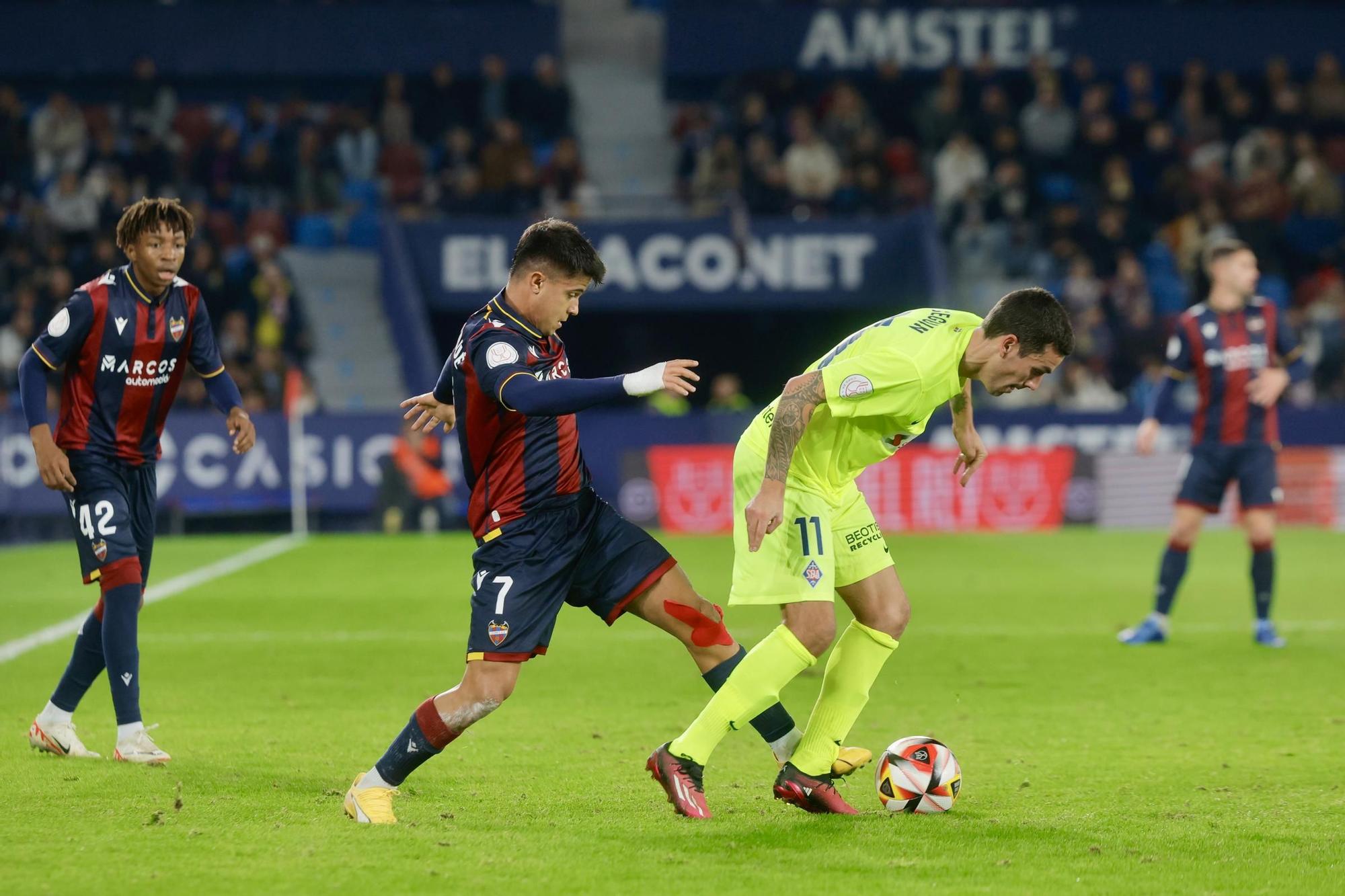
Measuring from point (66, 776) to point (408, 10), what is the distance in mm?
21125

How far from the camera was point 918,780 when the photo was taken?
550 centimetres

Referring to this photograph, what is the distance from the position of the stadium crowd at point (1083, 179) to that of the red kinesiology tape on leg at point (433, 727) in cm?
1687

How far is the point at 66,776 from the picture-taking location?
602 centimetres

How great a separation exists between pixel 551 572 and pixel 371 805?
0.94m

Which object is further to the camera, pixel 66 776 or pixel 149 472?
pixel 149 472

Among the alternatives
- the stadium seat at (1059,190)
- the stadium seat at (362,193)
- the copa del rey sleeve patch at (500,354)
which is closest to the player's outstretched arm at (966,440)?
the copa del rey sleeve patch at (500,354)

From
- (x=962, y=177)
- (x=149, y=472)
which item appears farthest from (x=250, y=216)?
(x=149, y=472)

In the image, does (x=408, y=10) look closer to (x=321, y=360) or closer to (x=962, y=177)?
(x=321, y=360)

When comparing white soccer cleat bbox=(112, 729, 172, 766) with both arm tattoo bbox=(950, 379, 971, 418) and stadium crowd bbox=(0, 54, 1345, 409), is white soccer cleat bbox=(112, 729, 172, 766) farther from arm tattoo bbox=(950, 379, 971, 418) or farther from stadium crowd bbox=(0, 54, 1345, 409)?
stadium crowd bbox=(0, 54, 1345, 409)

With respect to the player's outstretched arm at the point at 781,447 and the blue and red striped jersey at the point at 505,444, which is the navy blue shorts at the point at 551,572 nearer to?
the blue and red striped jersey at the point at 505,444

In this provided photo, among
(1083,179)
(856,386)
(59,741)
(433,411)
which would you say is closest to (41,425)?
(59,741)

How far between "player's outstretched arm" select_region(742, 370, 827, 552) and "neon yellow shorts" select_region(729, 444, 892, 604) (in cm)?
14

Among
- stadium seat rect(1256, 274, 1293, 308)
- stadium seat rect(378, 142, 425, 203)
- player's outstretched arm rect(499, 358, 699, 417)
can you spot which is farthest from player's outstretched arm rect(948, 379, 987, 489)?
stadium seat rect(378, 142, 425, 203)

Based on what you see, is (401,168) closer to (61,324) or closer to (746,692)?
(61,324)
